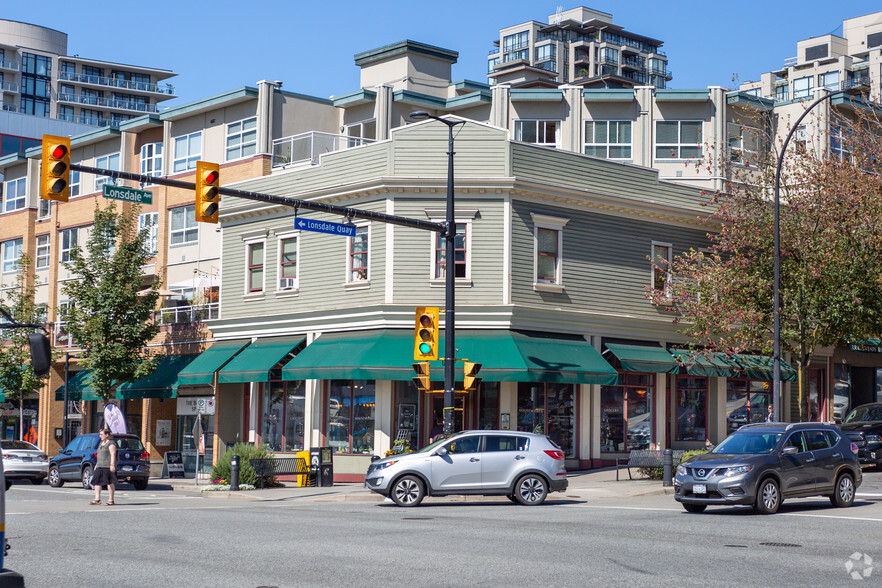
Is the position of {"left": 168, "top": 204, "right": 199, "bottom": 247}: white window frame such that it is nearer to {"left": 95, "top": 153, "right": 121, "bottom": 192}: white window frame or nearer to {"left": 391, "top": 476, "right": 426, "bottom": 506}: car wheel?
{"left": 95, "top": 153, "right": 121, "bottom": 192}: white window frame

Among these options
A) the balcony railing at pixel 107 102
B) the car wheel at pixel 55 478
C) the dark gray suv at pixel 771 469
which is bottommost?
the car wheel at pixel 55 478

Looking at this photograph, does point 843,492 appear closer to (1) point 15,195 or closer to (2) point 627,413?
(2) point 627,413

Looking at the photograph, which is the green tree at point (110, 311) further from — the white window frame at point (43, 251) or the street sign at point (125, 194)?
the street sign at point (125, 194)

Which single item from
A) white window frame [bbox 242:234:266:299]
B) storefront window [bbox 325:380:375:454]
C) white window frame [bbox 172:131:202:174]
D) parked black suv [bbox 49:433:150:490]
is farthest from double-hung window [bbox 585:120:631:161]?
parked black suv [bbox 49:433:150:490]

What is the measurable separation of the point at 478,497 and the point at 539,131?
20.6 m

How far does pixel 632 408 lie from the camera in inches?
1348

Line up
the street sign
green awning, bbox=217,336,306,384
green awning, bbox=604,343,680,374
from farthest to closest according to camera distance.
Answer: green awning, bbox=217,336,306,384 < green awning, bbox=604,343,680,374 < the street sign

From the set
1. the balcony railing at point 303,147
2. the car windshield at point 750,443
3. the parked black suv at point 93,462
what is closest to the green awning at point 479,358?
the parked black suv at point 93,462

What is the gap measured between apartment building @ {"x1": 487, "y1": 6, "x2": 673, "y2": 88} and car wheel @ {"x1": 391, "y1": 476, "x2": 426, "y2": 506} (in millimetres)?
110618

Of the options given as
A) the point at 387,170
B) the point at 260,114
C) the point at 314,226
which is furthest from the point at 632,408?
the point at 260,114

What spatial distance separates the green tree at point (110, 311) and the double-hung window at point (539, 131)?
49.4 ft

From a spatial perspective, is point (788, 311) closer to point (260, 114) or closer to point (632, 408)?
point (632, 408)

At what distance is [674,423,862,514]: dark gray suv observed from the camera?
19.1 metres

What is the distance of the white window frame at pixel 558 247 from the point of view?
32094 mm
